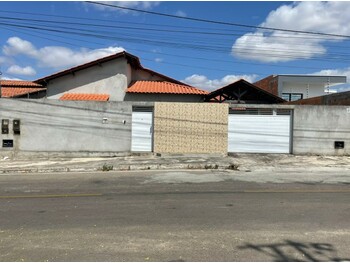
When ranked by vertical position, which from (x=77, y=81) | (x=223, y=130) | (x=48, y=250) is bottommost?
(x=48, y=250)

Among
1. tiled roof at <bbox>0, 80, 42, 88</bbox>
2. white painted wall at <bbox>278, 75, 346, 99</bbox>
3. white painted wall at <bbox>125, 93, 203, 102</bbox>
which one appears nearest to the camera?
white painted wall at <bbox>125, 93, 203, 102</bbox>

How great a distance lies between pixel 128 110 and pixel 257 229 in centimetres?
1294

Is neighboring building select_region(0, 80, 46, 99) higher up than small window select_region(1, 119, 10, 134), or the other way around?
neighboring building select_region(0, 80, 46, 99)

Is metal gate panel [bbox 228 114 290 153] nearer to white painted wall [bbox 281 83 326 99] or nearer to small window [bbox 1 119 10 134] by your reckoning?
small window [bbox 1 119 10 134]

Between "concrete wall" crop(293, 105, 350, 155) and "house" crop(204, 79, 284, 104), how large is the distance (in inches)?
180

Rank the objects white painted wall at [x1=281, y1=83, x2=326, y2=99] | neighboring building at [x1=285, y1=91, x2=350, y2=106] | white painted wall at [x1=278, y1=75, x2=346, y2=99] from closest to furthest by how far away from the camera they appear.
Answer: neighboring building at [x1=285, y1=91, x2=350, y2=106]
white painted wall at [x1=278, y1=75, x2=346, y2=99]
white painted wall at [x1=281, y1=83, x2=326, y2=99]

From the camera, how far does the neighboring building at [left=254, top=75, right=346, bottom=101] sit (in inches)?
1388

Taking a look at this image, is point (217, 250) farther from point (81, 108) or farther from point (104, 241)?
point (81, 108)

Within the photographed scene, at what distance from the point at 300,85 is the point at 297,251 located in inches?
1357

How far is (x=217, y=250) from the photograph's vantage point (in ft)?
16.5

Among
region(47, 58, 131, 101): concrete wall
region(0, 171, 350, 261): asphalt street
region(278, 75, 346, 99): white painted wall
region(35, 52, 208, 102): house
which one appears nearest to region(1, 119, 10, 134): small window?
region(35, 52, 208, 102): house

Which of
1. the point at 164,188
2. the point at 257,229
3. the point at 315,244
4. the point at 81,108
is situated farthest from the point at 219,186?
the point at 81,108

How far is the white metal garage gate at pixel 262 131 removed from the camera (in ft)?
61.0

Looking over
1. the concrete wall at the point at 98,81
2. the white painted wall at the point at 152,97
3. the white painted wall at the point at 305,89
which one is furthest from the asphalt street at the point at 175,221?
the white painted wall at the point at 305,89
